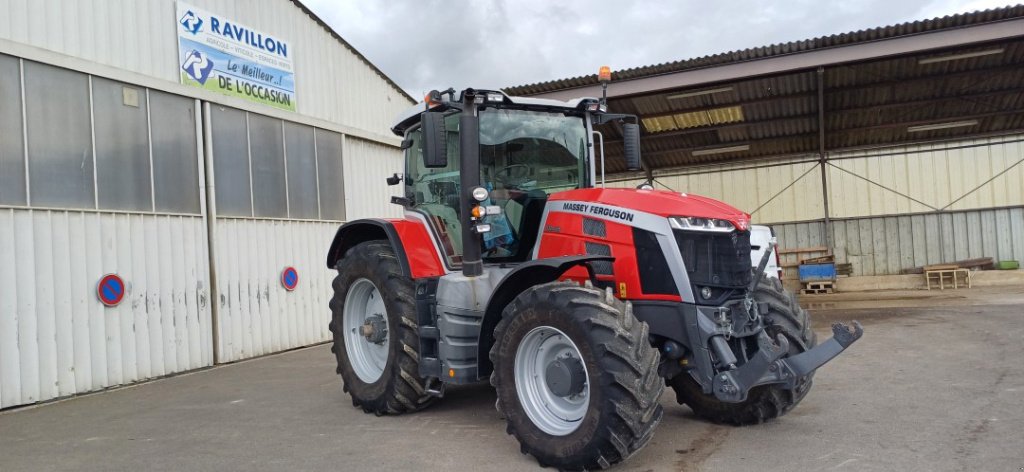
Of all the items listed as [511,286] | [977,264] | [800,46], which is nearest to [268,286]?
[511,286]

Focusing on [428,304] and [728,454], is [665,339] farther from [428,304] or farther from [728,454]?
[428,304]

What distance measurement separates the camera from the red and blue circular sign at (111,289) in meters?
8.22

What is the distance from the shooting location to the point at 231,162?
1044 cm

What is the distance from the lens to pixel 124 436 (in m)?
5.92

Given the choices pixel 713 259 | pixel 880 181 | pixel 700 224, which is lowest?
pixel 713 259

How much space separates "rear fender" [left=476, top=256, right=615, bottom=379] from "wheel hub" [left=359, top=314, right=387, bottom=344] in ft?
5.04

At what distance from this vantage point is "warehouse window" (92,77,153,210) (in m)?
8.45

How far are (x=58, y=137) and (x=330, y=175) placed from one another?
4.88 meters

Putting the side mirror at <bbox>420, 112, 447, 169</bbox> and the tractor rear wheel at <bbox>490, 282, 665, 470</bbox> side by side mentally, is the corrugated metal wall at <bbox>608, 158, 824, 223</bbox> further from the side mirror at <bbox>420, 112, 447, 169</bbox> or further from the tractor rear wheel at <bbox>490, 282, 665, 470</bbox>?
the tractor rear wheel at <bbox>490, 282, 665, 470</bbox>

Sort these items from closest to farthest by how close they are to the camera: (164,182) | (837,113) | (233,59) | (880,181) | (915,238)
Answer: (164,182), (233,59), (837,113), (915,238), (880,181)

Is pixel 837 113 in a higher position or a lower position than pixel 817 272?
higher

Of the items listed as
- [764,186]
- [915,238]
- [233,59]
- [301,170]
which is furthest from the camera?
[764,186]

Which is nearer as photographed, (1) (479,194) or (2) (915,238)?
(1) (479,194)

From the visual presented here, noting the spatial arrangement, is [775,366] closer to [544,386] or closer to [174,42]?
[544,386]
